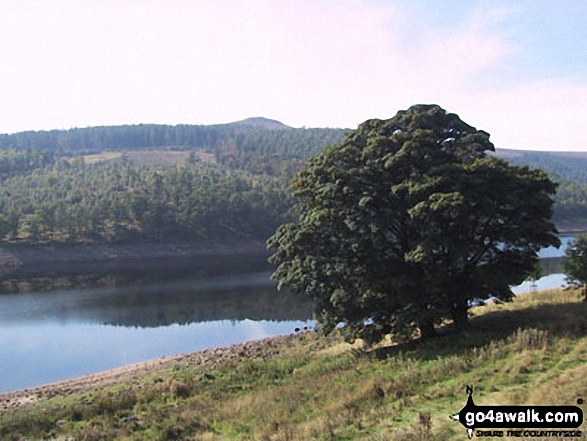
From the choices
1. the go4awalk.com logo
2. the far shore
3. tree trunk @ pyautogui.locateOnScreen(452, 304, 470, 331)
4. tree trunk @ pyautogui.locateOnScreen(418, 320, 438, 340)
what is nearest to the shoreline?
tree trunk @ pyautogui.locateOnScreen(418, 320, 438, 340)

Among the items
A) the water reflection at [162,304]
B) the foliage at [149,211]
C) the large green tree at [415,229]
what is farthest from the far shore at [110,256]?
the large green tree at [415,229]

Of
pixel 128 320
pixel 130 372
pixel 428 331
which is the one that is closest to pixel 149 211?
pixel 128 320

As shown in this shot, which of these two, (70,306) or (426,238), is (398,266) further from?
(70,306)

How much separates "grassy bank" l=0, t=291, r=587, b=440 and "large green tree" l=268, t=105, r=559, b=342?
76.7 inches

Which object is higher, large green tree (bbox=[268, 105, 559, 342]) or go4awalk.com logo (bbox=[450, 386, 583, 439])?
large green tree (bbox=[268, 105, 559, 342])

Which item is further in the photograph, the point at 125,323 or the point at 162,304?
the point at 162,304

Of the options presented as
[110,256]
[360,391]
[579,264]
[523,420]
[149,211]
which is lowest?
[110,256]

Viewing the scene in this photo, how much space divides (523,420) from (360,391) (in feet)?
21.6

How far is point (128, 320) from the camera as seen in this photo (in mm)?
56469

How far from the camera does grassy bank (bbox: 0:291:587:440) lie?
13797 millimetres

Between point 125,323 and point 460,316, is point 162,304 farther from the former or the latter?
point 460,316

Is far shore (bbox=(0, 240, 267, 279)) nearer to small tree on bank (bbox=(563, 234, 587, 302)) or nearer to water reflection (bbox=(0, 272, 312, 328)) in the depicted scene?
water reflection (bbox=(0, 272, 312, 328))

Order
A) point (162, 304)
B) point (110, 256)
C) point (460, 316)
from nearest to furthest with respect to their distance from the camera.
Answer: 1. point (460, 316)
2. point (162, 304)
3. point (110, 256)

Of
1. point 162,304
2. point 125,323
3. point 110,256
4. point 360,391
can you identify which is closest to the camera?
point 360,391
